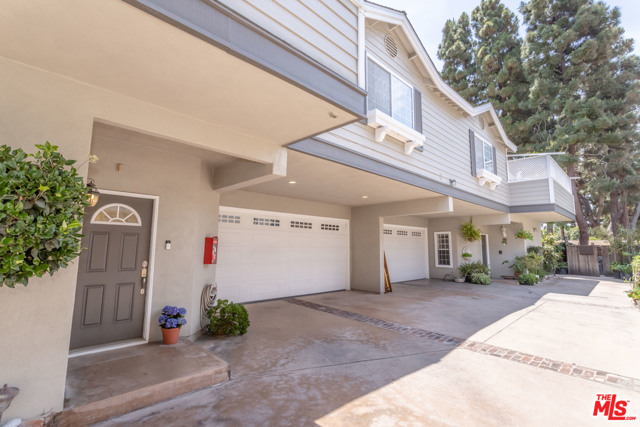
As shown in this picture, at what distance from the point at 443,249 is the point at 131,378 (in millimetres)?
12280

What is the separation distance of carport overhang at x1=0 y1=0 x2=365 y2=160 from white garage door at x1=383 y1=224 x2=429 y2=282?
28.5ft

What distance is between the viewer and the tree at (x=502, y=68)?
58.0 ft

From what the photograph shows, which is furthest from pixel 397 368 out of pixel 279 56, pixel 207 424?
pixel 279 56

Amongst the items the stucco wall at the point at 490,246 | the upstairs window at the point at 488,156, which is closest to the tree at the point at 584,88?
the stucco wall at the point at 490,246

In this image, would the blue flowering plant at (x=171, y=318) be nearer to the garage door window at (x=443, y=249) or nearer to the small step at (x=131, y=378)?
the small step at (x=131, y=378)

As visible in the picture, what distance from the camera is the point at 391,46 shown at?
6.82 metres

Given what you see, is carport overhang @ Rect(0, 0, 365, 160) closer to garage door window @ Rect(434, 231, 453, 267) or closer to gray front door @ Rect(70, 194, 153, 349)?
gray front door @ Rect(70, 194, 153, 349)

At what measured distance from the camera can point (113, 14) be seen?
73.1 inches

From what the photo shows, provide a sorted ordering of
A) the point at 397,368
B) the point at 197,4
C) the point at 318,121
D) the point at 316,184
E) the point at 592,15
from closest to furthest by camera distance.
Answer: the point at 197,4, the point at 318,121, the point at 397,368, the point at 316,184, the point at 592,15

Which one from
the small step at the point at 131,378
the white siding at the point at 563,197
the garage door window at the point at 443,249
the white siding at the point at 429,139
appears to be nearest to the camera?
the small step at the point at 131,378

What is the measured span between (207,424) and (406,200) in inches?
287

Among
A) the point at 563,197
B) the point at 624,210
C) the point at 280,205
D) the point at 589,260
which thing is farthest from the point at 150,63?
the point at 624,210

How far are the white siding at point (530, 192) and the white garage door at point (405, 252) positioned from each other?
3692 millimetres

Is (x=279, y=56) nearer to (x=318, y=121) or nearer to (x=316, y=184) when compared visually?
(x=318, y=121)
